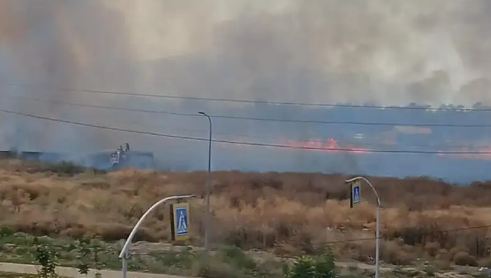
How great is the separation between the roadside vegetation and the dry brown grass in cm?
1

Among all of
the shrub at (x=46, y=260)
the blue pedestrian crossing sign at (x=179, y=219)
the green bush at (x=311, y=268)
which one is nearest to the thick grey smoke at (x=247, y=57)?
the shrub at (x=46, y=260)

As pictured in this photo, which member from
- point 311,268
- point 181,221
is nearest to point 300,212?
point 311,268

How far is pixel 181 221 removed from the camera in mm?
9047

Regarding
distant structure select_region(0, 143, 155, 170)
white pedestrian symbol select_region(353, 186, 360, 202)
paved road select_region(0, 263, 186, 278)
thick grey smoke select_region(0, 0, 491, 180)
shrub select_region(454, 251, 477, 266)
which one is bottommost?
paved road select_region(0, 263, 186, 278)

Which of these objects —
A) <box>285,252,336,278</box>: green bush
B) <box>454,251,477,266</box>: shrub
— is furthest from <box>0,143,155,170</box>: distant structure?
<box>454,251,477,266</box>: shrub

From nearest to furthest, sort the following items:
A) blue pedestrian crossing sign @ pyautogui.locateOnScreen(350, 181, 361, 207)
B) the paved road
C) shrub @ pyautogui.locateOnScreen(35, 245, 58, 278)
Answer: blue pedestrian crossing sign @ pyautogui.locateOnScreen(350, 181, 361, 207), the paved road, shrub @ pyautogui.locateOnScreen(35, 245, 58, 278)

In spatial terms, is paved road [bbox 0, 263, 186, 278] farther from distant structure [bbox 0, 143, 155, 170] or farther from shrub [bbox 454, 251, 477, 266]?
shrub [bbox 454, 251, 477, 266]

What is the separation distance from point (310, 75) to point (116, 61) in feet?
7.87

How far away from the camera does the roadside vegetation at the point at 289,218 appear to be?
1034 cm

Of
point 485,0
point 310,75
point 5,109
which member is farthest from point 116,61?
point 485,0

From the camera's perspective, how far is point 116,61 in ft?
35.3

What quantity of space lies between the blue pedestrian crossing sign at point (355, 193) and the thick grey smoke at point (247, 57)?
0.65 meters

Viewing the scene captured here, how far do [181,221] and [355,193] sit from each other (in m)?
2.36

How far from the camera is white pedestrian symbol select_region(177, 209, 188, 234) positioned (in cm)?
902
